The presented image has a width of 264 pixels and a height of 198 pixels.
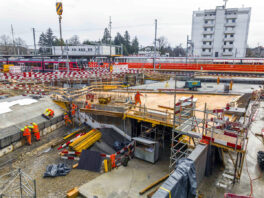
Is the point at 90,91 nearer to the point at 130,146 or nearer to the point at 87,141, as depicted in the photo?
the point at 87,141

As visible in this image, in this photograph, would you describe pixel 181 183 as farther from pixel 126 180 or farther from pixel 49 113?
pixel 49 113

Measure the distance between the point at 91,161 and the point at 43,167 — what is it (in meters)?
2.67

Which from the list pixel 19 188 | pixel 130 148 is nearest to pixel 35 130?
pixel 19 188

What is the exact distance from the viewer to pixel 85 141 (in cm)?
1245

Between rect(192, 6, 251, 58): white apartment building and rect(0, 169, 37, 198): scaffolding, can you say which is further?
rect(192, 6, 251, 58): white apartment building

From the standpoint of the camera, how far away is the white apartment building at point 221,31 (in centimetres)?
5975

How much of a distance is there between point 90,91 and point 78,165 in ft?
29.5

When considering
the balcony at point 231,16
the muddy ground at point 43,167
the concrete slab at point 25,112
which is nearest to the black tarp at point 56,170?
the muddy ground at point 43,167

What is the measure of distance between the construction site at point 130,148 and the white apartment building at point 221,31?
51380mm

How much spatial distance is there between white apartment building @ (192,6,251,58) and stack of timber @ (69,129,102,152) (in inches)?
2308

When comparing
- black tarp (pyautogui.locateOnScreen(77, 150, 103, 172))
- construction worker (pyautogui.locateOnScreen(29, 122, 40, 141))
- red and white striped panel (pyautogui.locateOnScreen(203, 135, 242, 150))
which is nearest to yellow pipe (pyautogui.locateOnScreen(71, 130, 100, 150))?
black tarp (pyautogui.locateOnScreen(77, 150, 103, 172))

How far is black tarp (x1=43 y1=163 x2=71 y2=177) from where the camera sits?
9602 mm

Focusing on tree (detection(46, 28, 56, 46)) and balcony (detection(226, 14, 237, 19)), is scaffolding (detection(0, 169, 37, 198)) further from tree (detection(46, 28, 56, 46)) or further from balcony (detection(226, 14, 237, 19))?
tree (detection(46, 28, 56, 46))

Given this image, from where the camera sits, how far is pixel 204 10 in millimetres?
62125
